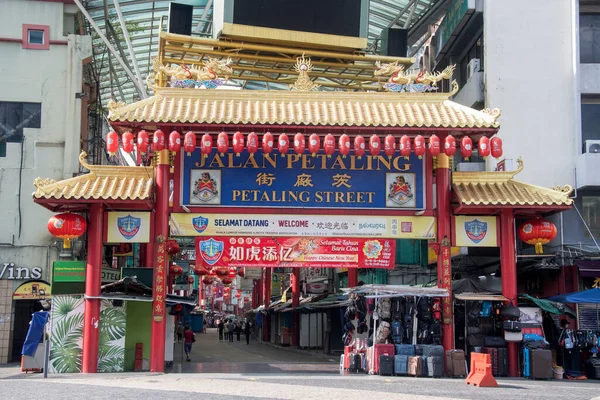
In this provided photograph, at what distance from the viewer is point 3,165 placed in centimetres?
2908

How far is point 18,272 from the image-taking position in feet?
93.1

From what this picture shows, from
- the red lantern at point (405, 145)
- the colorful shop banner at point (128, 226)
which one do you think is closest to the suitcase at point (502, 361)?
the red lantern at point (405, 145)

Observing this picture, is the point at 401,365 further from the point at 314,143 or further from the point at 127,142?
the point at 127,142

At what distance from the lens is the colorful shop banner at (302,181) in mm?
22375

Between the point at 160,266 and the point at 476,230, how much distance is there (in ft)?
30.4

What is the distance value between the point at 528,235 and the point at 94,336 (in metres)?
12.9

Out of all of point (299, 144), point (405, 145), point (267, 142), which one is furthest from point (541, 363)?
point (267, 142)

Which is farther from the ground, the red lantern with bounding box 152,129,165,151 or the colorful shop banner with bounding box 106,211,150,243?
the red lantern with bounding box 152,129,165,151

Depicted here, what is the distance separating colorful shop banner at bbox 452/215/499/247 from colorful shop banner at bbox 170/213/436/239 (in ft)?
2.34

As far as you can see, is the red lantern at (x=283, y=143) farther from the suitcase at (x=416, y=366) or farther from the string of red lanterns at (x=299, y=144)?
the suitcase at (x=416, y=366)

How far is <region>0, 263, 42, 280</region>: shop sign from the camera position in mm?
28312

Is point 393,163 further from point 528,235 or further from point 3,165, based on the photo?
point 3,165

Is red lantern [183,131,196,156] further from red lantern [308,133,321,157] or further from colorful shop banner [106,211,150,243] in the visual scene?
red lantern [308,133,321,157]

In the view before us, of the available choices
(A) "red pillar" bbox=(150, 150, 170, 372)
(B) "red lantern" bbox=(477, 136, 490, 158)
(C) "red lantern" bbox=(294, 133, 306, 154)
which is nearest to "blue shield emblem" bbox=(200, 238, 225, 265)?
(A) "red pillar" bbox=(150, 150, 170, 372)
